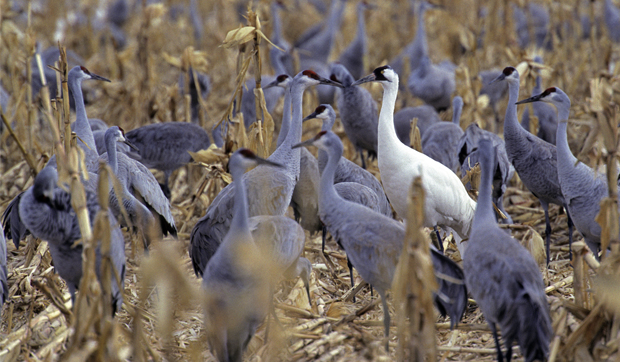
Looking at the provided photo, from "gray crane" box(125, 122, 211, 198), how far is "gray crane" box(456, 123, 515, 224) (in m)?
2.27

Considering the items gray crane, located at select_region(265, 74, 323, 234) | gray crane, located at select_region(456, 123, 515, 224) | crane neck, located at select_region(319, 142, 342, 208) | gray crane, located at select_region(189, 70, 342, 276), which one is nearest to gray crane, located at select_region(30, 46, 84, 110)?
gray crane, located at select_region(265, 74, 323, 234)

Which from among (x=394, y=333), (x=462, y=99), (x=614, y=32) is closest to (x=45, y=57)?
(x=462, y=99)

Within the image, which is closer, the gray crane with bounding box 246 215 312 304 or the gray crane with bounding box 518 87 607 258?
the gray crane with bounding box 246 215 312 304

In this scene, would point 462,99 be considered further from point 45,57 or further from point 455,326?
point 45,57

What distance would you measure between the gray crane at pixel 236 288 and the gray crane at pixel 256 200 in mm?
890

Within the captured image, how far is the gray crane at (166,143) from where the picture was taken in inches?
225

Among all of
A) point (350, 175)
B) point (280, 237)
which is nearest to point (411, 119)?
point (350, 175)

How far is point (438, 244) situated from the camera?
4.61 meters

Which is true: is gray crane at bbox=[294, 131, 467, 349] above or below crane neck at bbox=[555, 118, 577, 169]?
below

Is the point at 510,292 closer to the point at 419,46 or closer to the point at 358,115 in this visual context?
the point at 358,115

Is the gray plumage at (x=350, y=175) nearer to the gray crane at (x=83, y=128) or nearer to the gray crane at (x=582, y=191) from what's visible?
the gray crane at (x=582, y=191)

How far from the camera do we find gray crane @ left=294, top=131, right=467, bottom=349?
10.7ft

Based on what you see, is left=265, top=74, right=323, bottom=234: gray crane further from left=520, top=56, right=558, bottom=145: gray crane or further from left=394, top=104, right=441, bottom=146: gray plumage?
left=520, top=56, right=558, bottom=145: gray crane

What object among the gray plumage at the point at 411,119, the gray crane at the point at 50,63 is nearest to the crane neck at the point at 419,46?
the gray plumage at the point at 411,119
